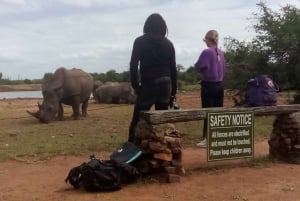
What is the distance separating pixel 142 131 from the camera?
307 inches

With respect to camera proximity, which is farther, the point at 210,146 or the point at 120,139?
the point at 120,139

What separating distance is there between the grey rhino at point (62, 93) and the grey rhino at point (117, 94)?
7.78 metres

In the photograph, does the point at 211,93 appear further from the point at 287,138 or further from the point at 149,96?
the point at 149,96

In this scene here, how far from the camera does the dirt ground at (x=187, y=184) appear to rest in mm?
7012

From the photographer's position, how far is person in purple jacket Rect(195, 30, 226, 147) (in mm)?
10070

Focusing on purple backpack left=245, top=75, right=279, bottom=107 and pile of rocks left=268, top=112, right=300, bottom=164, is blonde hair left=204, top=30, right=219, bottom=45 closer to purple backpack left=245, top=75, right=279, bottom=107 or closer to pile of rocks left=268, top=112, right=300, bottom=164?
purple backpack left=245, top=75, right=279, bottom=107

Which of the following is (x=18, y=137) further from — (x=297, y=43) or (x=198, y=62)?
(x=297, y=43)

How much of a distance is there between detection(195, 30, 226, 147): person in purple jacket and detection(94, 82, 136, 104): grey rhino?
15940 mm

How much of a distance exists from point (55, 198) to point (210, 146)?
2629 mm

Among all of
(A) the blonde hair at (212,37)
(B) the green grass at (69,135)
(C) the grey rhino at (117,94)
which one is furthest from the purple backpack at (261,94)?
(C) the grey rhino at (117,94)

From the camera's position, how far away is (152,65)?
8.14 meters

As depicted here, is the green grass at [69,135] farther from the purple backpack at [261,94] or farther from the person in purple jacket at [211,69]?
the purple backpack at [261,94]

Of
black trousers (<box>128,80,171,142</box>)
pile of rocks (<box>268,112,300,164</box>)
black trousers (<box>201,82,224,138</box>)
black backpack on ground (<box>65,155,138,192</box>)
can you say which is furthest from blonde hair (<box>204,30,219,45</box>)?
black backpack on ground (<box>65,155,138,192</box>)

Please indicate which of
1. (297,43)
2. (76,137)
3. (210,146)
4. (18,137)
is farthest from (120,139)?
(297,43)
